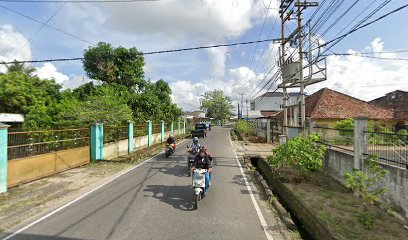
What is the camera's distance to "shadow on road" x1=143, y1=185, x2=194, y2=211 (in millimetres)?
6723

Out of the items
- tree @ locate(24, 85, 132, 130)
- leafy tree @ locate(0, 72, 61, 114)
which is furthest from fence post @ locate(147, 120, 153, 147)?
leafy tree @ locate(0, 72, 61, 114)

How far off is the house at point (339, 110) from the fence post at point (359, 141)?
17.3 metres

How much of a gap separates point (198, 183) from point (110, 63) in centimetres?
2680

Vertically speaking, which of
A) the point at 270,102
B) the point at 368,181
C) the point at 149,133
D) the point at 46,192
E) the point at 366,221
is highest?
the point at 270,102

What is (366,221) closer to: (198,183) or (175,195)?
(198,183)

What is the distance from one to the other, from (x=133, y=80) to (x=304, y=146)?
25.1m

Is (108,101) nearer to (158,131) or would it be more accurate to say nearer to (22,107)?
(22,107)

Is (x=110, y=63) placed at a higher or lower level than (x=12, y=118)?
higher

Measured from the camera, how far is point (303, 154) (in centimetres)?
923

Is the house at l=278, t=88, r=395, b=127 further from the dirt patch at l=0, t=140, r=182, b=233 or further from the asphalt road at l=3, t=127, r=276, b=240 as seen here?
the dirt patch at l=0, t=140, r=182, b=233

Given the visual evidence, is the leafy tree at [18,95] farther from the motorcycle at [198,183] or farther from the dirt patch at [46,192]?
the motorcycle at [198,183]

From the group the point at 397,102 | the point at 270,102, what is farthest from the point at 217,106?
the point at 397,102

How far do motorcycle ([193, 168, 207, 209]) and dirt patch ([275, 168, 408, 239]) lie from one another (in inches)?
109

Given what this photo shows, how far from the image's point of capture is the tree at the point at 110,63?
29969mm
